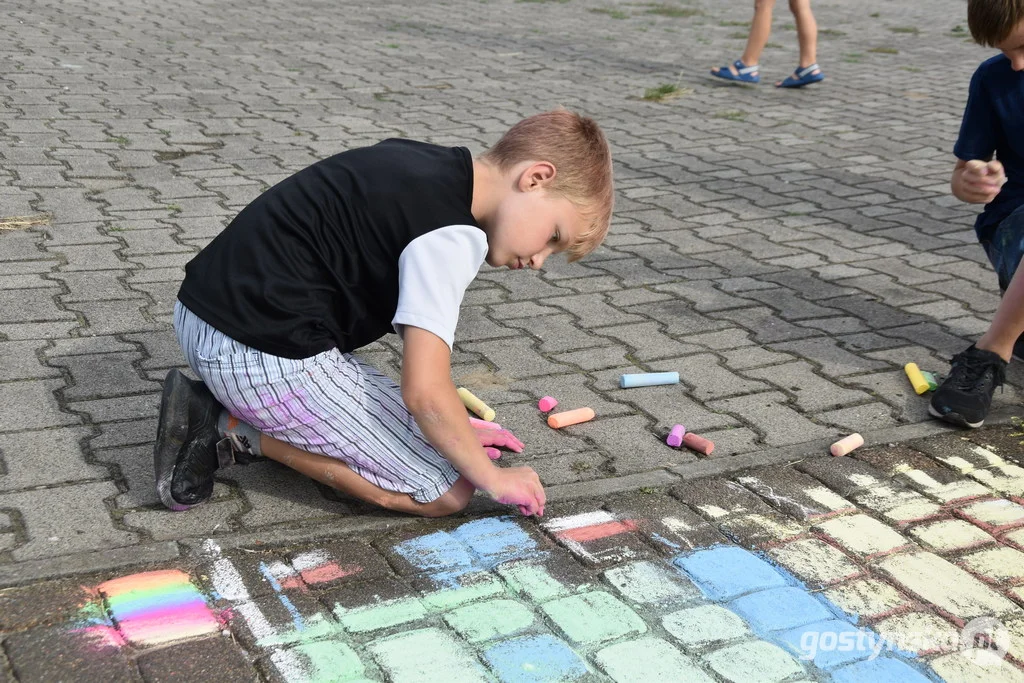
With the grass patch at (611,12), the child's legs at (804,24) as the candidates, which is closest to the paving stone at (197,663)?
the child's legs at (804,24)

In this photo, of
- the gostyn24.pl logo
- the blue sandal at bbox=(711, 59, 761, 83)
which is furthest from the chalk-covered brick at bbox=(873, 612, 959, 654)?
the blue sandal at bbox=(711, 59, 761, 83)

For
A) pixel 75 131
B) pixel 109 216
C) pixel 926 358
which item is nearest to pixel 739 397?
pixel 926 358

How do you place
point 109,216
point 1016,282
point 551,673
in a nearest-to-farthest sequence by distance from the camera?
point 551,673
point 1016,282
point 109,216

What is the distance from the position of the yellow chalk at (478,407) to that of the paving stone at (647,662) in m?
1.08

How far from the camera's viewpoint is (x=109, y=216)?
4766 millimetres

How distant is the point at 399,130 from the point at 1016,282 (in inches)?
157

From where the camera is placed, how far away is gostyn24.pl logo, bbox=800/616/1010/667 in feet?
7.43

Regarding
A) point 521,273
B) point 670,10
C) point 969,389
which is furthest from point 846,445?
point 670,10

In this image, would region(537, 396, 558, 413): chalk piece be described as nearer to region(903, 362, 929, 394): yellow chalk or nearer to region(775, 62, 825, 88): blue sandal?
region(903, 362, 929, 394): yellow chalk

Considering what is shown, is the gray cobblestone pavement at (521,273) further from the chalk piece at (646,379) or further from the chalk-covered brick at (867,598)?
the chalk-covered brick at (867,598)

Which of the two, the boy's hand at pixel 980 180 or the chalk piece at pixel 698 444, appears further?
the boy's hand at pixel 980 180

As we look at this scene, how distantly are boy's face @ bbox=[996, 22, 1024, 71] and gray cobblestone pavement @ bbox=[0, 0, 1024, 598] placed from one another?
3.23ft

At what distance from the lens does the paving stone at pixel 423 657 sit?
2.12 m

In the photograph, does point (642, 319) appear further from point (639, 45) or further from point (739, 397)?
point (639, 45)
